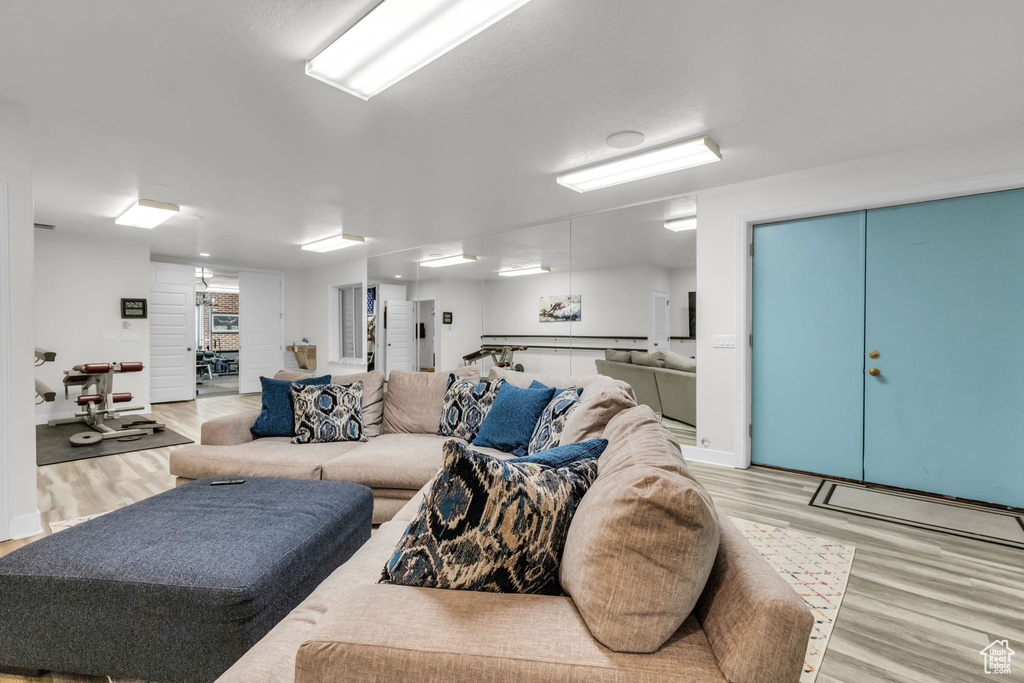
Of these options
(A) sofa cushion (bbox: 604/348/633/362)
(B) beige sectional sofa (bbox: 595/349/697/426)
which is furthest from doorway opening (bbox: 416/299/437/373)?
(B) beige sectional sofa (bbox: 595/349/697/426)

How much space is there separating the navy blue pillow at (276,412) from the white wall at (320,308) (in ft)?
15.0

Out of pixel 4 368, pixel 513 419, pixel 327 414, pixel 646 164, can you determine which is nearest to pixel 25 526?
pixel 4 368

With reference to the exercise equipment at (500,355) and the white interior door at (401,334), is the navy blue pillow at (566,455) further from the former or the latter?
the white interior door at (401,334)

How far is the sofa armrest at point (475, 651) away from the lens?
2.62ft

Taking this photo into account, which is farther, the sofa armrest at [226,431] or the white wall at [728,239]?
the white wall at [728,239]

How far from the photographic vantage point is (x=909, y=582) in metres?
2.15

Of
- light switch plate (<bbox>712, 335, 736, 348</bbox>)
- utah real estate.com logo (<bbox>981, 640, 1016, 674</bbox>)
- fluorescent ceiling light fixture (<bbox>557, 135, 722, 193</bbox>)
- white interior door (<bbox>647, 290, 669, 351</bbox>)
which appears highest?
fluorescent ceiling light fixture (<bbox>557, 135, 722, 193</bbox>)

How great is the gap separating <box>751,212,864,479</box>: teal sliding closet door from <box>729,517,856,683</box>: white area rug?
1304 mm

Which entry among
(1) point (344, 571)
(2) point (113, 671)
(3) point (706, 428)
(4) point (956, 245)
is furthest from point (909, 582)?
(2) point (113, 671)

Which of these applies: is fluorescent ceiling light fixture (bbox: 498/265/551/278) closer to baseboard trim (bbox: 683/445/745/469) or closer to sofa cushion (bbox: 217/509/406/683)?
baseboard trim (bbox: 683/445/745/469)

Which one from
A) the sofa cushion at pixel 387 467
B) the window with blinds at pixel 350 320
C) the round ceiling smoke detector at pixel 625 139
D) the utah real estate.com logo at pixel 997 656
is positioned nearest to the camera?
Result: the utah real estate.com logo at pixel 997 656

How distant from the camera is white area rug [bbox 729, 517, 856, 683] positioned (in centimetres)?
176

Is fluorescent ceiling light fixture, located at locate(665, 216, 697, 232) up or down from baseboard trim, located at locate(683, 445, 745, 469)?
up

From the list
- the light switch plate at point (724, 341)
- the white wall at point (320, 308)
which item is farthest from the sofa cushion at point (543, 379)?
the white wall at point (320, 308)
